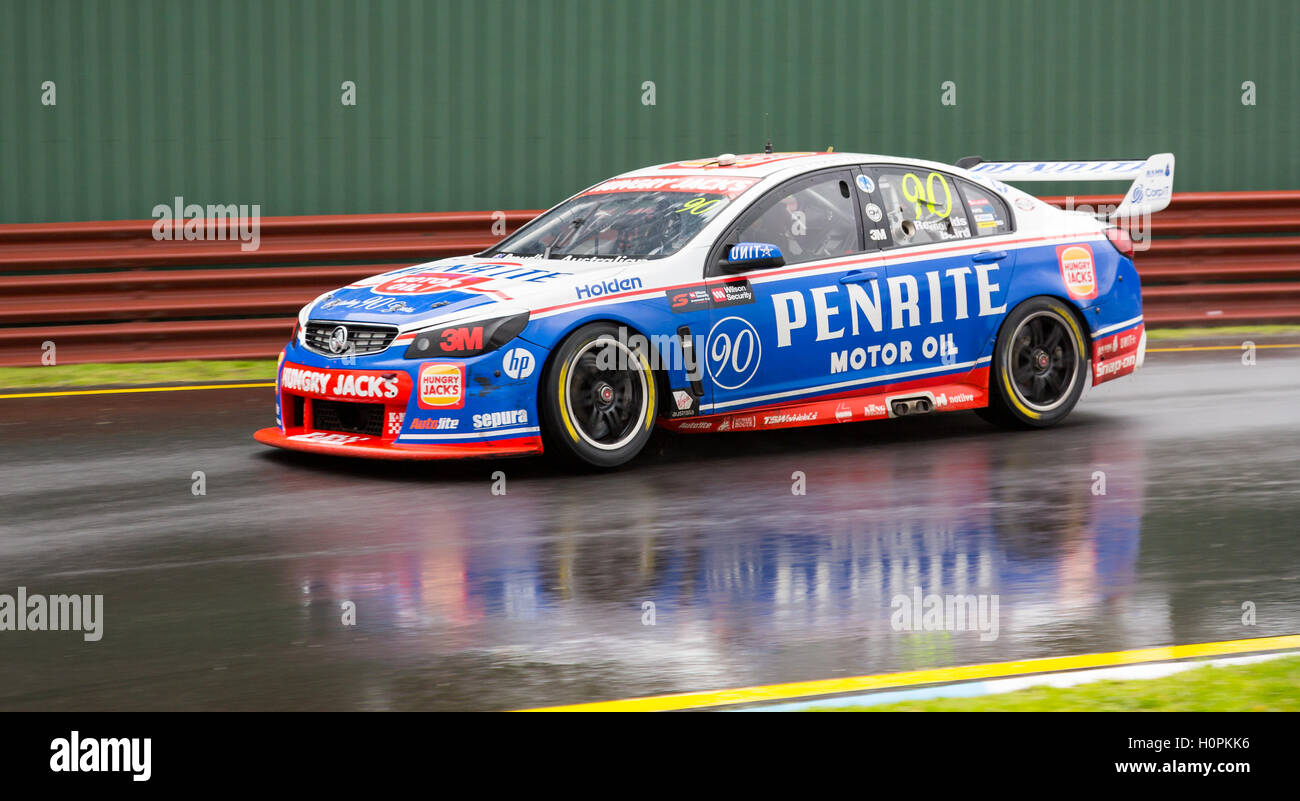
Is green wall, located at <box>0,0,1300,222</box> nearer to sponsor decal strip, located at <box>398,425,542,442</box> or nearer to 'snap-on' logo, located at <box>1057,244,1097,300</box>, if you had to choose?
'snap-on' logo, located at <box>1057,244,1097,300</box>

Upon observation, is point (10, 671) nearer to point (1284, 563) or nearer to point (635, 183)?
Answer: point (1284, 563)

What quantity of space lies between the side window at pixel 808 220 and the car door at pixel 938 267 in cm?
23

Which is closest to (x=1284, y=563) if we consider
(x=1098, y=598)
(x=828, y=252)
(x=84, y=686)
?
(x=1098, y=598)

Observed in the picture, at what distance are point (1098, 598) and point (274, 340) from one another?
8.66 m

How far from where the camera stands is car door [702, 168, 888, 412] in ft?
30.8

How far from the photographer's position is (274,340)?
13.8 m

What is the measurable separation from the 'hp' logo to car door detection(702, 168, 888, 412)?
1.06 m

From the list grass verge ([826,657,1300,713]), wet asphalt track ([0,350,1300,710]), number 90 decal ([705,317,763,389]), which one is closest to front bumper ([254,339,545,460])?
wet asphalt track ([0,350,1300,710])

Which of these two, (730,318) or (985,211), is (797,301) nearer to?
(730,318)

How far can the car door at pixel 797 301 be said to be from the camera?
9375mm

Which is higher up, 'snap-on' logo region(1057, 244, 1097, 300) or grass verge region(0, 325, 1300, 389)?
'snap-on' logo region(1057, 244, 1097, 300)

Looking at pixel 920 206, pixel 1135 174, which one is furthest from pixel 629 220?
pixel 1135 174

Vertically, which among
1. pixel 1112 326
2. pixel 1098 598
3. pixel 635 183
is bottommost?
pixel 1098 598

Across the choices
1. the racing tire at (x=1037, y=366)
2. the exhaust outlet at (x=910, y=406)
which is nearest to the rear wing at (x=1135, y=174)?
the racing tire at (x=1037, y=366)
